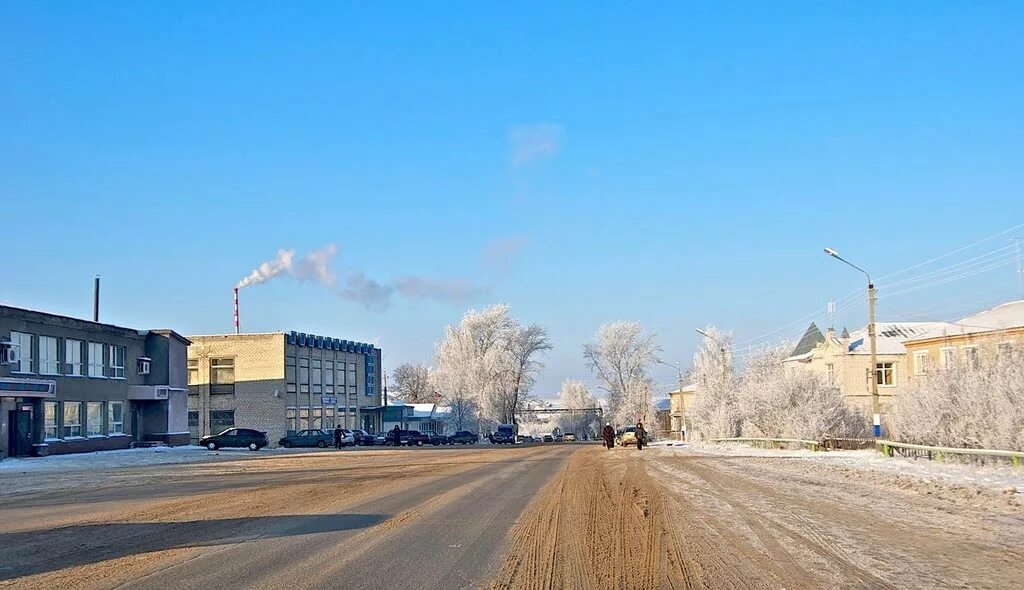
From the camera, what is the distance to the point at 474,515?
55.5 ft

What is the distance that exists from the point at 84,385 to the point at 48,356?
347 centimetres

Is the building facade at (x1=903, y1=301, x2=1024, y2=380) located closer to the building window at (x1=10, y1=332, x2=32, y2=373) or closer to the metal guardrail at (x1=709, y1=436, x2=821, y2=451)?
the metal guardrail at (x1=709, y1=436, x2=821, y2=451)

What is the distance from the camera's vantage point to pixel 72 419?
4678 centimetres

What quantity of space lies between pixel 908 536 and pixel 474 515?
24.2 feet

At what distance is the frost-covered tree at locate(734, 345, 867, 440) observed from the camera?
149ft

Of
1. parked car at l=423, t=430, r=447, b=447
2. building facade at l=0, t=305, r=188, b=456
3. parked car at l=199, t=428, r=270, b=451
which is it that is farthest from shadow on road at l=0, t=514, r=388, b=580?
parked car at l=423, t=430, r=447, b=447

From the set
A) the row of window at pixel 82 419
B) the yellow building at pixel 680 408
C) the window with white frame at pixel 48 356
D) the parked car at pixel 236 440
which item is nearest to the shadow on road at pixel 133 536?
the window with white frame at pixel 48 356

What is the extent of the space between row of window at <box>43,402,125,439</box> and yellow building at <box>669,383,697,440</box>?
137 ft

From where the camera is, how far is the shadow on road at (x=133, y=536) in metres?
12.1

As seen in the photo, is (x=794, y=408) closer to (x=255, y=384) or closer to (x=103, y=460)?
(x=103, y=460)

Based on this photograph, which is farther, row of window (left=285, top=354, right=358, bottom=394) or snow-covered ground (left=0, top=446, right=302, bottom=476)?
row of window (left=285, top=354, right=358, bottom=394)

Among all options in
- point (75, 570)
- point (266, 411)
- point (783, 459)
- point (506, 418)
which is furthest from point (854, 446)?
point (506, 418)

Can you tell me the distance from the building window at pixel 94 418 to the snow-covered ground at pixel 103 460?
1.51 m

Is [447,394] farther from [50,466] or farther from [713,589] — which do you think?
[713,589]
